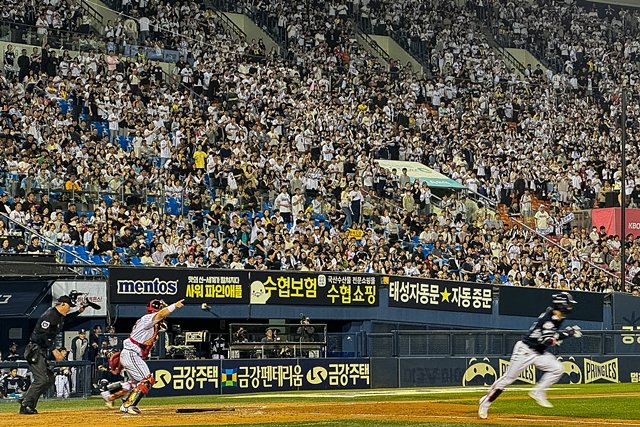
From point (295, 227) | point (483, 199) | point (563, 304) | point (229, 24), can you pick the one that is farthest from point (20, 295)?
point (229, 24)

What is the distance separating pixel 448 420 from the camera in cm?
1733

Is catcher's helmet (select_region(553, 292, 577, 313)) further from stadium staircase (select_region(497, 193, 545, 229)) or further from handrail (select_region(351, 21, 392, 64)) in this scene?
handrail (select_region(351, 21, 392, 64))

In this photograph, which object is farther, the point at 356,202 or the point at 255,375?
the point at 356,202

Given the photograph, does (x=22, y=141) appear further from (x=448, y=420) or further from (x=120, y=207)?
(x=448, y=420)

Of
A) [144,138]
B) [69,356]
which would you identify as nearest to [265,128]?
[144,138]

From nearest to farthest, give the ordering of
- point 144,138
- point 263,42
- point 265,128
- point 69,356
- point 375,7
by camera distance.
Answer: point 69,356 < point 144,138 < point 265,128 < point 263,42 < point 375,7

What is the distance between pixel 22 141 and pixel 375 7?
2262cm

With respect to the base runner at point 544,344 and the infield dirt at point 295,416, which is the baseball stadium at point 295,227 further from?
the infield dirt at point 295,416

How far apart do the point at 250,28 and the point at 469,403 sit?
26.2 m

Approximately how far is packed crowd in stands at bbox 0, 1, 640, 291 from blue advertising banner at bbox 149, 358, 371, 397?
314 cm

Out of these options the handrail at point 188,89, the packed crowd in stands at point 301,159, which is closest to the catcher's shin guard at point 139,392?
the packed crowd in stands at point 301,159

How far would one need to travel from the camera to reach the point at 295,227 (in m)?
32.9

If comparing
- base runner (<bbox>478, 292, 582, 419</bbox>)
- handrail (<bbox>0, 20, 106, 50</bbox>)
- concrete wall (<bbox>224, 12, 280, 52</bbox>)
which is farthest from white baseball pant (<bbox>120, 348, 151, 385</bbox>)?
concrete wall (<bbox>224, 12, 280, 52</bbox>)

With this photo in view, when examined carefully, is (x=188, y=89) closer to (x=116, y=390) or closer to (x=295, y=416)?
(x=116, y=390)
